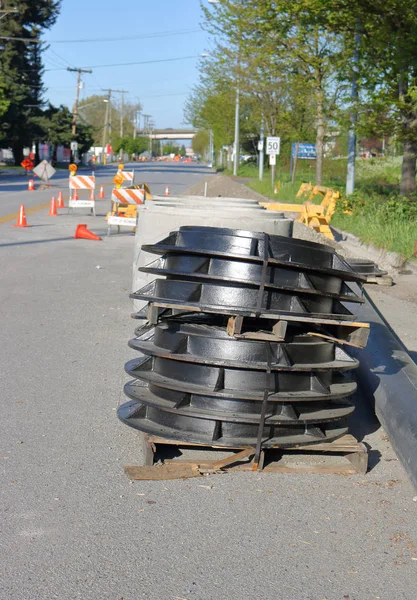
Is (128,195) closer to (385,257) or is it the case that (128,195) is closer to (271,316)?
(385,257)

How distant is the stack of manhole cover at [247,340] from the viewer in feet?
15.1

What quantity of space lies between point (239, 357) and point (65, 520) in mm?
1349

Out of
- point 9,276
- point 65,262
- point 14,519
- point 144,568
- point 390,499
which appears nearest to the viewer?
point 144,568

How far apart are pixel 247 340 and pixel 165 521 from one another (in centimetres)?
115

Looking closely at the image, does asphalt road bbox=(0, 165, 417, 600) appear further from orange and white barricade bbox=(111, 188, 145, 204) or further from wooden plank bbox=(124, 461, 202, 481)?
orange and white barricade bbox=(111, 188, 145, 204)

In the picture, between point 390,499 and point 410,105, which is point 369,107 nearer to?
point 410,105

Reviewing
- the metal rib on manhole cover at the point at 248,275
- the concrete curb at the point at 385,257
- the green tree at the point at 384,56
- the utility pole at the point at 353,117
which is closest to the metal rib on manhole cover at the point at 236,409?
the metal rib on manhole cover at the point at 248,275

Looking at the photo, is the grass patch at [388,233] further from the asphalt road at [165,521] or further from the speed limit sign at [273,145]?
the speed limit sign at [273,145]


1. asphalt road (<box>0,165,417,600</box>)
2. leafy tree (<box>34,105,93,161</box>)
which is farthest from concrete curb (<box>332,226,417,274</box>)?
leafy tree (<box>34,105,93,161</box>)

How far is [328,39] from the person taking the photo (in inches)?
1069

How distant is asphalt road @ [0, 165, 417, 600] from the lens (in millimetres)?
3531

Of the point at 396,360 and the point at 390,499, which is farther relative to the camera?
the point at 396,360

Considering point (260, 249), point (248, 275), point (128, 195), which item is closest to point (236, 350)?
point (248, 275)

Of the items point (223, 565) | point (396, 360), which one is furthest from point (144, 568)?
point (396, 360)
